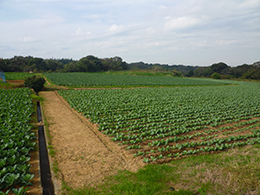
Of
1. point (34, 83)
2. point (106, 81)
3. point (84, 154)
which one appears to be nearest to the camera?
point (84, 154)

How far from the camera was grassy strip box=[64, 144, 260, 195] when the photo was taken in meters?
5.10

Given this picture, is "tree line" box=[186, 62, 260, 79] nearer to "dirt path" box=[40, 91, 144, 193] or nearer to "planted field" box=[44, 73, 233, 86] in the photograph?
"planted field" box=[44, 73, 233, 86]

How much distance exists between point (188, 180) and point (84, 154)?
14.8ft

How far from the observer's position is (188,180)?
18.5 feet

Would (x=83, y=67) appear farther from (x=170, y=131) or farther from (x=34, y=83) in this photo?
(x=170, y=131)

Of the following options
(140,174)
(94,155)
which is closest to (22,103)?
(94,155)

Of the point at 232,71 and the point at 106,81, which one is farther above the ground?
the point at 232,71

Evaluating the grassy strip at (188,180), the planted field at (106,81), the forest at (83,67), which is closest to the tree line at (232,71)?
the forest at (83,67)

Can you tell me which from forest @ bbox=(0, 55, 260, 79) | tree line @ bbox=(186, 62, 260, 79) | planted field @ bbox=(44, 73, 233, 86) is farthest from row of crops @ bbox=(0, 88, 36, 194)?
tree line @ bbox=(186, 62, 260, 79)

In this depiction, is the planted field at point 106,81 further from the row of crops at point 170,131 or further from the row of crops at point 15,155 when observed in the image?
the row of crops at point 15,155

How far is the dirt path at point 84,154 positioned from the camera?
20.0ft

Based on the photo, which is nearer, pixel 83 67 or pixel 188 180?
pixel 188 180

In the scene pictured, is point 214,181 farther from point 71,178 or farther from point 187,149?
point 71,178

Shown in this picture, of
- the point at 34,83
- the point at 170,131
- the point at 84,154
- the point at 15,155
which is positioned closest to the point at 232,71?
the point at 170,131
